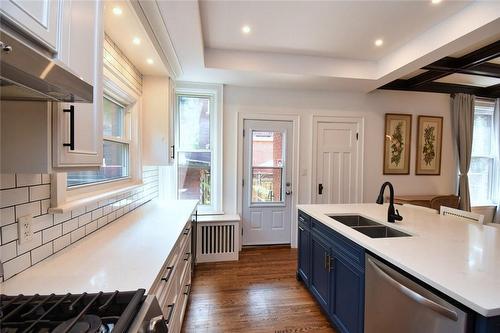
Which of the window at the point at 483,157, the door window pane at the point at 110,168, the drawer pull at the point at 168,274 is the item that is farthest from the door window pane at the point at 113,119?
the window at the point at 483,157

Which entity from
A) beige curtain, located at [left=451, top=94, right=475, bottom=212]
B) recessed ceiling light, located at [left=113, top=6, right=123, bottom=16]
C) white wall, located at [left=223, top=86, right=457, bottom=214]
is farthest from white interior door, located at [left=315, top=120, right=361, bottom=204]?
recessed ceiling light, located at [left=113, top=6, right=123, bottom=16]

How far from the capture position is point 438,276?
1.10m

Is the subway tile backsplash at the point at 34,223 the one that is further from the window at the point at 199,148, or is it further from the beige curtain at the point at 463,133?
the beige curtain at the point at 463,133

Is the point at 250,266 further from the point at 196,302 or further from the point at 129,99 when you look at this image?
the point at 129,99

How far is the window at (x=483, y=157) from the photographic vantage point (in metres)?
4.53

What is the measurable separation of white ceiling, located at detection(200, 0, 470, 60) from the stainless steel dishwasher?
7.16 feet

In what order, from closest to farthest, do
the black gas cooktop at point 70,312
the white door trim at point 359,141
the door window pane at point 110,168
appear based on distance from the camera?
the black gas cooktop at point 70,312 < the door window pane at point 110,168 < the white door trim at point 359,141

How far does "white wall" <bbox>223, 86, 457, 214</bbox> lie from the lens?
3.75m

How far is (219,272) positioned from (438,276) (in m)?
2.47

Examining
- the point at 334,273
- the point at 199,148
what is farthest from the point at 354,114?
the point at 334,273

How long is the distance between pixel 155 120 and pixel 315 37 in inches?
81.5

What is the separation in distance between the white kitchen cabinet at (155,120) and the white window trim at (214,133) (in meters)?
0.82

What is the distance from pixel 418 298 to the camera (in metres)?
1.13

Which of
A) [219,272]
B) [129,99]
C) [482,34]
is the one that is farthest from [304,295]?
[482,34]
